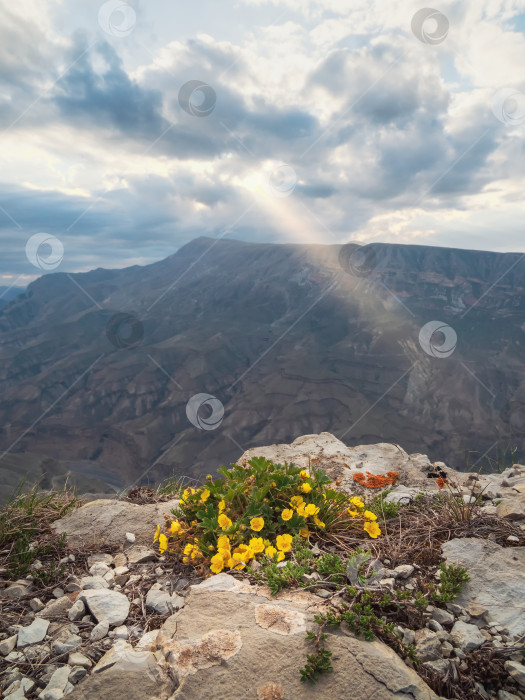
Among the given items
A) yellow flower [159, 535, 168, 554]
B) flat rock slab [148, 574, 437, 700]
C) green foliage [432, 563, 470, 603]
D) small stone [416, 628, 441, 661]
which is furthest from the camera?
yellow flower [159, 535, 168, 554]

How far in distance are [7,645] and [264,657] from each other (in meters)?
2.06

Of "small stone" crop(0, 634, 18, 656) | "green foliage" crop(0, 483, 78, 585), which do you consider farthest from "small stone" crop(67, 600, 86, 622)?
"green foliage" crop(0, 483, 78, 585)

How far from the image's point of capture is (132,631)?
323 cm

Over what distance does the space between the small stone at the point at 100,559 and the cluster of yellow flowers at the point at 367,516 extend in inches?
109

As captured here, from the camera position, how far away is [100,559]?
450cm

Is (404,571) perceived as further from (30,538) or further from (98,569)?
(30,538)

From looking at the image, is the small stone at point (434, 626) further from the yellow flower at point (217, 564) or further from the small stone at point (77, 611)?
the small stone at point (77, 611)

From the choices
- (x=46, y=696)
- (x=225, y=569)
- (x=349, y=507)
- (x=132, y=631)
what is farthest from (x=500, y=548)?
(x=46, y=696)

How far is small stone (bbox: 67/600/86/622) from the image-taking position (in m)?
3.40

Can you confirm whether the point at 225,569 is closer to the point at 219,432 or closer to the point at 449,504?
the point at 449,504

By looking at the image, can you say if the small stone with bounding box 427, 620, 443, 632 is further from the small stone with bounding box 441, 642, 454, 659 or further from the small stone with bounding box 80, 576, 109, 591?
the small stone with bounding box 80, 576, 109, 591

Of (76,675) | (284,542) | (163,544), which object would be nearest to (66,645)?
(76,675)

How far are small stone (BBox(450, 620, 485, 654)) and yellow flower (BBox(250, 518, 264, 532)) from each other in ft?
5.77

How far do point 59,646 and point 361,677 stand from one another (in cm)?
227
